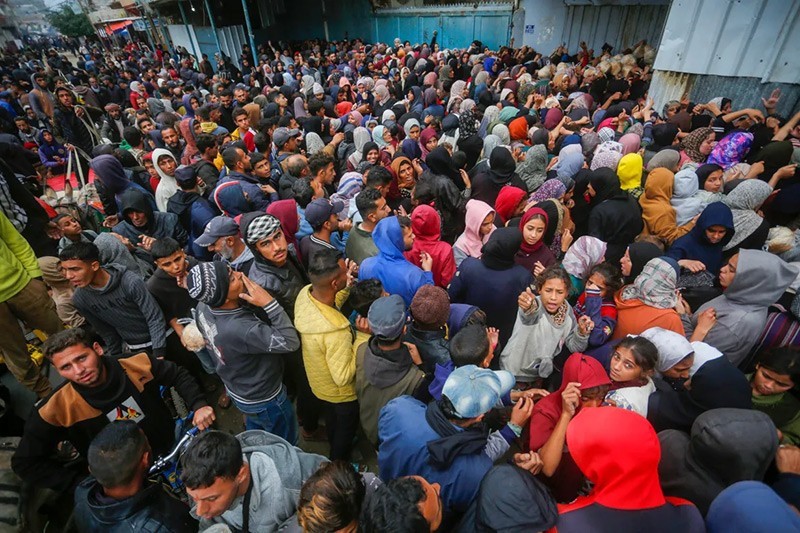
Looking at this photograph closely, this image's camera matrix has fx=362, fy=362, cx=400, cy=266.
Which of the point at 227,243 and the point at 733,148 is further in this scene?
the point at 733,148

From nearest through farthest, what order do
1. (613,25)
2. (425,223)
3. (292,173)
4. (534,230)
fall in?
(534,230) < (425,223) < (292,173) < (613,25)

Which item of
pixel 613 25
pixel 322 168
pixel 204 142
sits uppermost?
pixel 613 25

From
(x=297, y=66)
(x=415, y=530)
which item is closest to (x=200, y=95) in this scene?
(x=297, y=66)

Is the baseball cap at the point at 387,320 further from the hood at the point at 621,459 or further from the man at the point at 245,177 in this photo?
the man at the point at 245,177

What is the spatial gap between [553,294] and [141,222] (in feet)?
13.1

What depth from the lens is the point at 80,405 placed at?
6.77 ft

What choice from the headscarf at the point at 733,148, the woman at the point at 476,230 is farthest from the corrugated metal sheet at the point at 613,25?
the woman at the point at 476,230

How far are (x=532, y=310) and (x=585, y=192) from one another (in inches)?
96.6

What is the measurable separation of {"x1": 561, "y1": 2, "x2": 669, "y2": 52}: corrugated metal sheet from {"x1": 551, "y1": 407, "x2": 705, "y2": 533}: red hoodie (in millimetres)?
13447

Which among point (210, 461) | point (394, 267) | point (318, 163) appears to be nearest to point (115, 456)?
point (210, 461)

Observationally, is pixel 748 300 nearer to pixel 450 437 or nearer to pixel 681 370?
pixel 681 370

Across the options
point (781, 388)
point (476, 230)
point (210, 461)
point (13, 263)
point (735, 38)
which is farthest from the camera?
point (735, 38)

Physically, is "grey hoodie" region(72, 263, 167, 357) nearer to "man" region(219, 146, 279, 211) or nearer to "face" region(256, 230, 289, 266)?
"face" region(256, 230, 289, 266)

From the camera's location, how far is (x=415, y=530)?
1.35m
